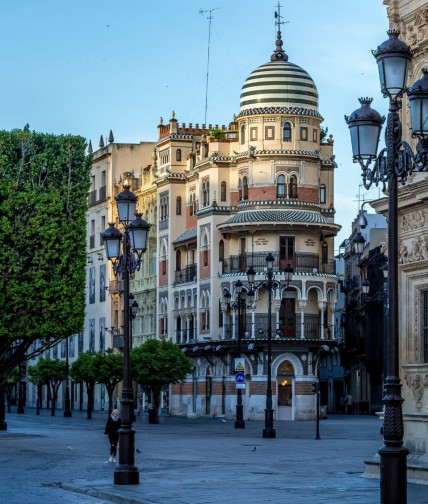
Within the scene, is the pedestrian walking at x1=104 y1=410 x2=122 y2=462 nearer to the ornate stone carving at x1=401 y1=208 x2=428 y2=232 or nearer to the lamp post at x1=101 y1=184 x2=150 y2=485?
the lamp post at x1=101 y1=184 x2=150 y2=485

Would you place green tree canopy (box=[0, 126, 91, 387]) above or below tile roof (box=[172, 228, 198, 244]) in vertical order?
below

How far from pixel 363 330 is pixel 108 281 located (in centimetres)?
1928

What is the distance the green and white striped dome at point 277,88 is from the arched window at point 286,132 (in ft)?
3.59

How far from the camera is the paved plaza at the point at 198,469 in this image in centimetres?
2342

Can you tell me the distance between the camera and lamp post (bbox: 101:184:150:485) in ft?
85.5

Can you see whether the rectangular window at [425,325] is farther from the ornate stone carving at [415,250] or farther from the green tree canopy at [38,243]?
the green tree canopy at [38,243]

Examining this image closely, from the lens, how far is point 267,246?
74.7m

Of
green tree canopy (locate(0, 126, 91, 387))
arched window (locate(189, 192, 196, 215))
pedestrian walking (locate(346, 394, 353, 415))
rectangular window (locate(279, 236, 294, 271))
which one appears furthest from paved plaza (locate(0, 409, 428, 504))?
pedestrian walking (locate(346, 394, 353, 415))

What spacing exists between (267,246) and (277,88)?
8.88 meters

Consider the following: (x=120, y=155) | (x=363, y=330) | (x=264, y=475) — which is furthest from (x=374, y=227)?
(x=264, y=475)

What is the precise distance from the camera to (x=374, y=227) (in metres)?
106

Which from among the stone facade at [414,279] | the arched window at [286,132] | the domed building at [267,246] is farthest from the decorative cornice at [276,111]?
the stone facade at [414,279]

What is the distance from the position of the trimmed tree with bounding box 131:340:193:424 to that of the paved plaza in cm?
1494

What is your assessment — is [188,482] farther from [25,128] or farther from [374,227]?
[374,227]
